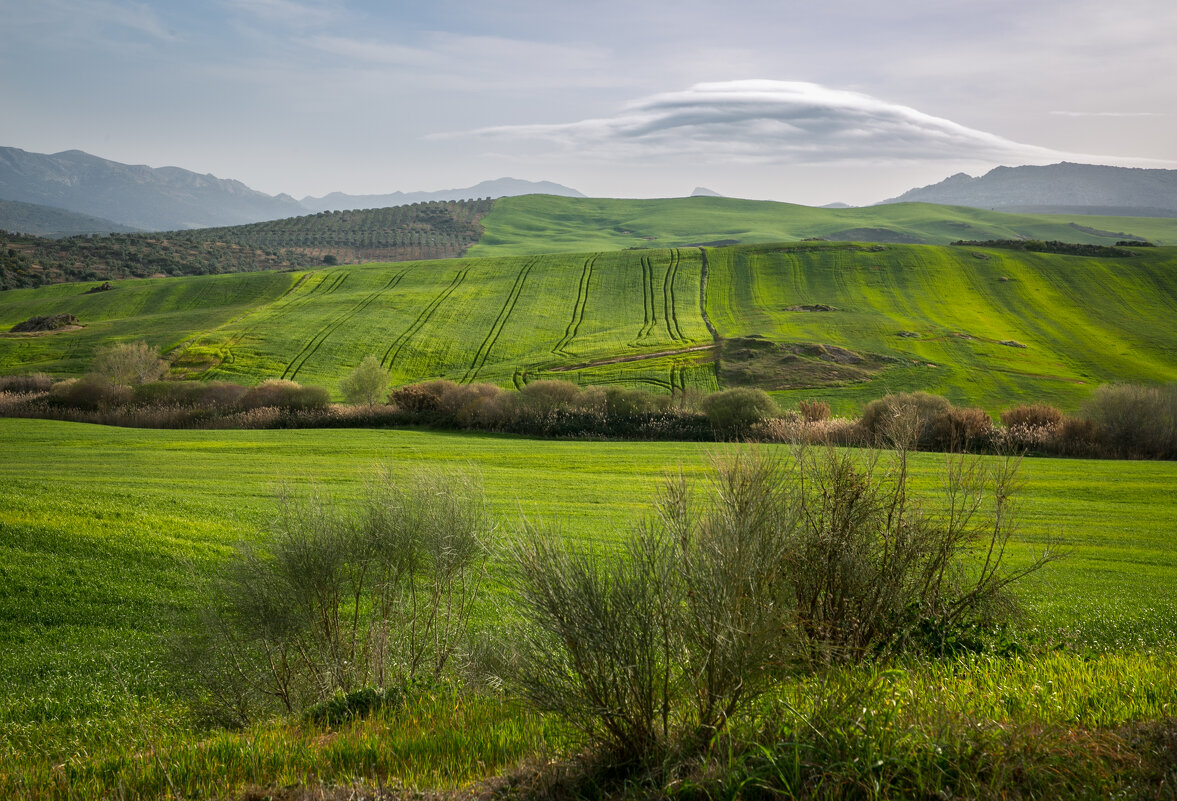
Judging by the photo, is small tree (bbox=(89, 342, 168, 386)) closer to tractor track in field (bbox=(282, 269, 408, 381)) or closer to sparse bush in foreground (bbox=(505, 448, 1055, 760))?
tractor track in field (bbox=(282, 269, 408, 381))

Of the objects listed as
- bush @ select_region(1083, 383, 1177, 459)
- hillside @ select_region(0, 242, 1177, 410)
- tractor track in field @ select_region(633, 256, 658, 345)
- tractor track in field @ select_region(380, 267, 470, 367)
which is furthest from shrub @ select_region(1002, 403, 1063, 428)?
tractor track in field @ select_region(380, 267, 470, 367)

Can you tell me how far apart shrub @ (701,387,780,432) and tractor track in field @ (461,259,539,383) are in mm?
25232

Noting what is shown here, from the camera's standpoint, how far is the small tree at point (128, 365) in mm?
56969

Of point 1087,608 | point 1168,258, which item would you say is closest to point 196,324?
point 1087,608

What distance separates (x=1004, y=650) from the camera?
28.9 ft

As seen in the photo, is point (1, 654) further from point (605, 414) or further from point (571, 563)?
point (605, 414)

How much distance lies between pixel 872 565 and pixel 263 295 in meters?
91.7

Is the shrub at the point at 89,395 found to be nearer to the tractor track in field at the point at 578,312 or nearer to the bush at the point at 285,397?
the bush at the point at 285,397

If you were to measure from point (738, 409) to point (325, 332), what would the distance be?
153 feet

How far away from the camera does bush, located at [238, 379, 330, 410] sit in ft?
163

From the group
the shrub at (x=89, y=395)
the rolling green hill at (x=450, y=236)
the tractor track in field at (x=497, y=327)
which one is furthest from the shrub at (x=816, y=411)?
the rolling green hill at (x=450, y=236)

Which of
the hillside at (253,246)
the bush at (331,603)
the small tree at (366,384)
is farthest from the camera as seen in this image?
the hillside at (253,246)

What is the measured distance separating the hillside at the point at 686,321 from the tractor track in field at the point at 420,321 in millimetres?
248

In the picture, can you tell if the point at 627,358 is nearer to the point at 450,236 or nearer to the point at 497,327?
the point at 497,327
